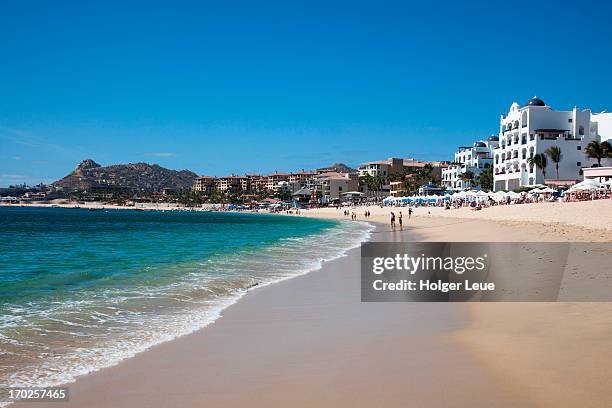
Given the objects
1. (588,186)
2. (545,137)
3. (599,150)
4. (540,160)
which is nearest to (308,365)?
(588,186)

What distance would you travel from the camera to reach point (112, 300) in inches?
401

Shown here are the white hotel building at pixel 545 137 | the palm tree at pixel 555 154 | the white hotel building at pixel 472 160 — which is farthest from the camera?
the white hotel building at pixel 472 160

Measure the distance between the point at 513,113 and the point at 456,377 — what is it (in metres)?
61.2

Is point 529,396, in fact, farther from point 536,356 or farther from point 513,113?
point 513,113

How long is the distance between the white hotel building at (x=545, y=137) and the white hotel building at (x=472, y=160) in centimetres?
1984

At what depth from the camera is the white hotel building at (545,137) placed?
176 feet

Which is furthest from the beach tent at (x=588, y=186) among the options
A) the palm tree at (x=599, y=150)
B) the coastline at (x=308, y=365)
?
the coastline at (x=308, y=365)

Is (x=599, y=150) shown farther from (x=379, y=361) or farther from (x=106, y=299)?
(x=379, y=361)

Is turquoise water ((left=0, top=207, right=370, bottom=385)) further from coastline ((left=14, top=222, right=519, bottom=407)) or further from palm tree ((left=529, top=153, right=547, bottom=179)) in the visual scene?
palm tree ((left=529, top=153, right=547, bottom=179))

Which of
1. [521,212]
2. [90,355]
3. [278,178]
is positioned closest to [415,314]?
[90,355]

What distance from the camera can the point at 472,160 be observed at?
279 ft

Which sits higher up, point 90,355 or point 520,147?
point 520,147

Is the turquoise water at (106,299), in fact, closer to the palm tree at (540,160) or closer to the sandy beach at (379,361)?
the sandy beach at (379,361)

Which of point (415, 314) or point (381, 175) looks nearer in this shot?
point (415, 314)
